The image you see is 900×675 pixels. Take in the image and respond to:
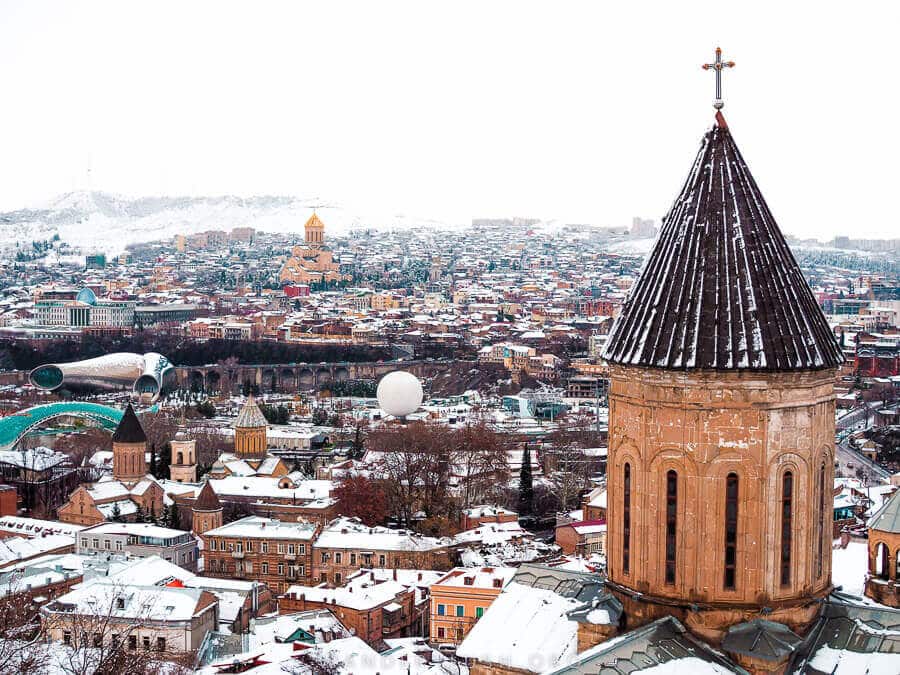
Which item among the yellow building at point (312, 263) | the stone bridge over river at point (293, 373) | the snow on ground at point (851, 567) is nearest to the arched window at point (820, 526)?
the snow on ground at point (851, 567)

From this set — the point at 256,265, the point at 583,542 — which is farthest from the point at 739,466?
the point at 256,265

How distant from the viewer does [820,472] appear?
877 cm

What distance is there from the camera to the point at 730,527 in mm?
8484

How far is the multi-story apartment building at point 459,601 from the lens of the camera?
22.2 metres

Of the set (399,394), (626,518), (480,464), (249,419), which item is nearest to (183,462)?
(249,419)

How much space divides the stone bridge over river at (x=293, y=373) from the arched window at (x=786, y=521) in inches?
2649

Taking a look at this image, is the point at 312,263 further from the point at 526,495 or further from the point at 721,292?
the point at 721,292

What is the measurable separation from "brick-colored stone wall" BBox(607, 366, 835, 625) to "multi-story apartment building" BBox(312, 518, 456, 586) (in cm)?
1925

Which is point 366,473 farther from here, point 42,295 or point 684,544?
point 42,295

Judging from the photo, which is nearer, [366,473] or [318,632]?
[318,632]

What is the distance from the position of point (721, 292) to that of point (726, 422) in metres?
0.88

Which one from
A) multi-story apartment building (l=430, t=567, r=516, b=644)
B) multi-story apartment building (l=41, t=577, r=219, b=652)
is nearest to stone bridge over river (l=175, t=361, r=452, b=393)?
multi-story apartment building (l=430, t=567, r=516, b=644)

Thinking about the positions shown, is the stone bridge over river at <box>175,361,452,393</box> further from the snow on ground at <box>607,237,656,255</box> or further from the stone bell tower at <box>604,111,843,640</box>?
the snow on ground at <box>607,237,656,255</box>

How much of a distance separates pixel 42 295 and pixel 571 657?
105 metres
